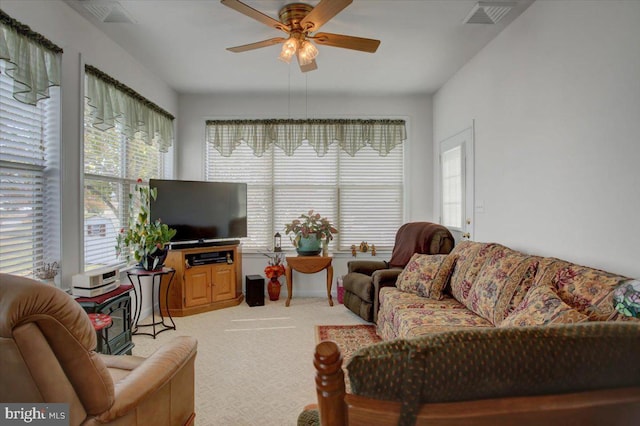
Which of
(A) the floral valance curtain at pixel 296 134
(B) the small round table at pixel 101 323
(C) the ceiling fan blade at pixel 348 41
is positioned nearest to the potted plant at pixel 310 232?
(A) the floral valance curtain at pixel 296 134

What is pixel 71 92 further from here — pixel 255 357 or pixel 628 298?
pixel 628 298

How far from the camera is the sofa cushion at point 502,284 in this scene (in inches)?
89.4

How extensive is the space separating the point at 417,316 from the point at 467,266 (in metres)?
0.71

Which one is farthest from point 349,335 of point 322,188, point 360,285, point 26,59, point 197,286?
point 26,59

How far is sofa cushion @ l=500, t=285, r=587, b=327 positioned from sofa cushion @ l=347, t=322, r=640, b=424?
3.60 feet

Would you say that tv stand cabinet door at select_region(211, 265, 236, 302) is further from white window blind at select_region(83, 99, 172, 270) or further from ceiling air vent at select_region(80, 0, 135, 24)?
ceiling air vent at select_region(80, 0, 135, 24)

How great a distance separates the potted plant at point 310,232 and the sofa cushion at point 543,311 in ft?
8.96

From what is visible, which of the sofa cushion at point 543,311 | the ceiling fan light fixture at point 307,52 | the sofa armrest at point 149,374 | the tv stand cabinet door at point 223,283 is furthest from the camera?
the tv stand cabinet door at point 223,283

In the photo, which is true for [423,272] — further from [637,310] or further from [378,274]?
[637,310]

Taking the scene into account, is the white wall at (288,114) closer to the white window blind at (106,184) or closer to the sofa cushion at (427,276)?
the white window blind at (106,184)

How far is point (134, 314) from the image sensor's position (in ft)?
12.1

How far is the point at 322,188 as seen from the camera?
16.2ft

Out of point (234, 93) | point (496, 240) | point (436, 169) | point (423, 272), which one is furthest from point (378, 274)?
point (234, 93)

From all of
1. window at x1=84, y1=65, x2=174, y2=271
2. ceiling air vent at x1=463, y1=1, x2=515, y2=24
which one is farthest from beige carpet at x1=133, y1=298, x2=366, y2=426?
ceiling air vent at x1=463, y1=1, x2=515, y2=24
